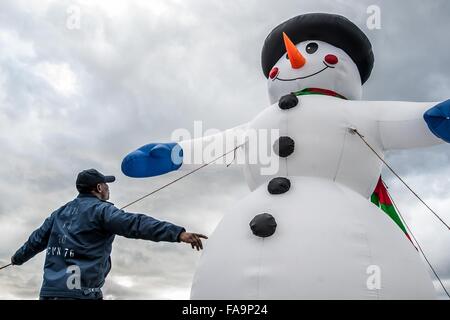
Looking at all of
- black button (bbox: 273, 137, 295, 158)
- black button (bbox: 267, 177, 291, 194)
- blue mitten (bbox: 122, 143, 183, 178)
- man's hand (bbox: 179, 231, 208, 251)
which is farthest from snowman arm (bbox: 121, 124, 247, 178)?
man's hand (bbox: 179, 231, 208, 251)

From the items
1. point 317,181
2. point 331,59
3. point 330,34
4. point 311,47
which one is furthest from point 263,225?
point 330,34

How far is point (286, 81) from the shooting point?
3.70m

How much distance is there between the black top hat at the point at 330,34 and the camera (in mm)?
3754

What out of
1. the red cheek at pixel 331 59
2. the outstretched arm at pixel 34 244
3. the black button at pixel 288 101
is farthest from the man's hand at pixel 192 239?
the red cheek at pixel 331 59

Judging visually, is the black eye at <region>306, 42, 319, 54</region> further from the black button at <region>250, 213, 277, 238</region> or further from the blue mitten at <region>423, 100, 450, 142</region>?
the black button at <region>250, 213, 277, 238</region>

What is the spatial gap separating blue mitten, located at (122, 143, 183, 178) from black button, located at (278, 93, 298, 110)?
1106 millimetres

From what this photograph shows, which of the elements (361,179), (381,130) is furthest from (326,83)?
(361,179)

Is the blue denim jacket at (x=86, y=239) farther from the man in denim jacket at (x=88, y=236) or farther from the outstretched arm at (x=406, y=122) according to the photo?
the outstretched arm at (x=406, y=122)

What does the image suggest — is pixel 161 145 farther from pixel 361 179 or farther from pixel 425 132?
pixel 425 132

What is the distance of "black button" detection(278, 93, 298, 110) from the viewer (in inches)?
136

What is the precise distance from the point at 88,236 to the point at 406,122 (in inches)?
95.2

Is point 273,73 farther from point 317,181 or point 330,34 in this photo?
point 317,181

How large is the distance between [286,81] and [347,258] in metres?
1.62

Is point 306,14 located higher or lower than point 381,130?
higher
